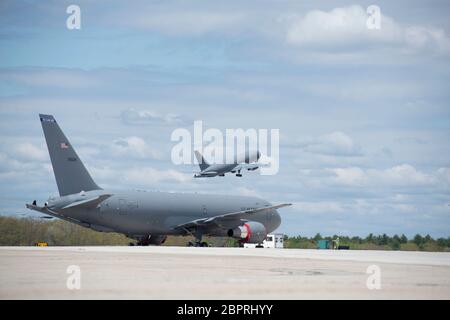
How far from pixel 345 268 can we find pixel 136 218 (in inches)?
1438

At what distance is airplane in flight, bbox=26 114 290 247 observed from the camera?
6172 cm

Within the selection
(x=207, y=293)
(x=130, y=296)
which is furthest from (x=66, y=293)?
(x=207, y=293)

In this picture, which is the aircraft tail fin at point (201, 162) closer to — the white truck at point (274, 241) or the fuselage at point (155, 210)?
the white truck at point (274, 241)

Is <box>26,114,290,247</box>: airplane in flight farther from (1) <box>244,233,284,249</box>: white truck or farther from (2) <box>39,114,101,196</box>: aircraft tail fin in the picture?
(1) <box>244,233,284,249</box>: white truck

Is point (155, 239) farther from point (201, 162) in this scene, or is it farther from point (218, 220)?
point (201, 162)

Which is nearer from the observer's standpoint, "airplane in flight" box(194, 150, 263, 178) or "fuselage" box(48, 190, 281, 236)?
"fuselage" box(48, 190, 281, 236)

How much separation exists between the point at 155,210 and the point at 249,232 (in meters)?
8.04

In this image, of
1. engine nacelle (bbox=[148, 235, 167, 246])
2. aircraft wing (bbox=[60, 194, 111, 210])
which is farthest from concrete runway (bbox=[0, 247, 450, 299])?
engine nacelle (bbox=[148, 235, 167, 246])

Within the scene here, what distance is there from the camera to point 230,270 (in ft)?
94.4

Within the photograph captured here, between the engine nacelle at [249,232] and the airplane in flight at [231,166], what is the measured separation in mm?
40164

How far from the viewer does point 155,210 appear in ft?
222

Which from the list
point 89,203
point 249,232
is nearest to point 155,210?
point 89,203
